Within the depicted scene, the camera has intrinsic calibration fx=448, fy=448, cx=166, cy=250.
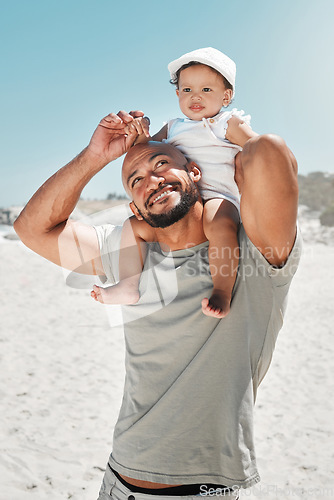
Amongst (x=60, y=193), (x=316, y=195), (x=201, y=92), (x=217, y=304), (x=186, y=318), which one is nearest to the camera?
(x=217, y=304)

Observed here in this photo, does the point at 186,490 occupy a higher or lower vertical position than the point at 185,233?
lower

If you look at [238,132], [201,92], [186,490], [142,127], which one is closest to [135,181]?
[142,127]

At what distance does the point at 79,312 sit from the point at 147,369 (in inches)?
385

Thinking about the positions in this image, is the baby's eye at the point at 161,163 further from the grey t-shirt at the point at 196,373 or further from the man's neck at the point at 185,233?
the grey t-shirt at the point at 196,373

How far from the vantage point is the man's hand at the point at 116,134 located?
1.84 m

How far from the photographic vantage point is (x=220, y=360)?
163cm

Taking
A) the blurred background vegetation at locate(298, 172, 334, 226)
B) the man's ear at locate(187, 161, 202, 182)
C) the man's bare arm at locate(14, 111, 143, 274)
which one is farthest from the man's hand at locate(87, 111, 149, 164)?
the blurred background vegetation at locate(298, 172, 334, 226)

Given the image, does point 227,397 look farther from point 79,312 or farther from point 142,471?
point 79,312

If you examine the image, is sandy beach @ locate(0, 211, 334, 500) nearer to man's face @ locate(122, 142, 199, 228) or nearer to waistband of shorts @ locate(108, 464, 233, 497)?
waistband of shorts @ locate(108, 464, 233, 497)

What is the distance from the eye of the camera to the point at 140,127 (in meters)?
1.88

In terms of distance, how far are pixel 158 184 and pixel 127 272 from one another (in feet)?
1.35

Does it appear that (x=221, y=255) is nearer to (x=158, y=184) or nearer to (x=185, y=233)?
(x=185, y=233)

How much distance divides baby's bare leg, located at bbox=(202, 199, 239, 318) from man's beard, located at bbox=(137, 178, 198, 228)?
0.38ft

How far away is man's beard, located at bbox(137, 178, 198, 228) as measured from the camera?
1726 mm
